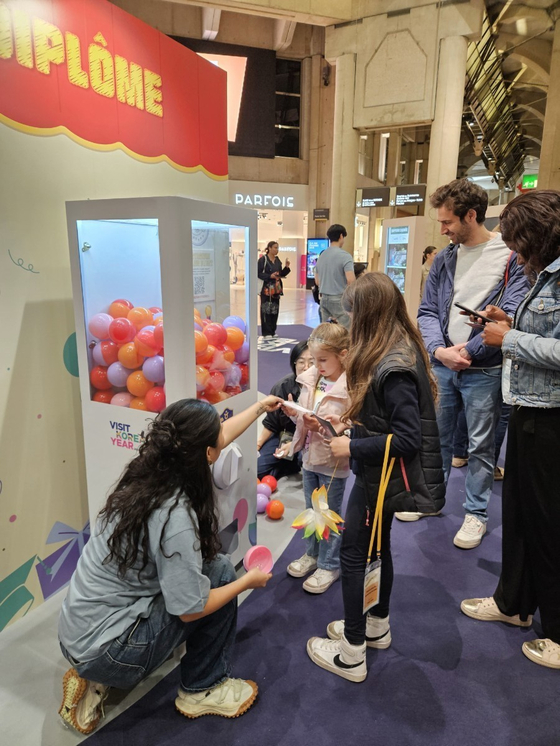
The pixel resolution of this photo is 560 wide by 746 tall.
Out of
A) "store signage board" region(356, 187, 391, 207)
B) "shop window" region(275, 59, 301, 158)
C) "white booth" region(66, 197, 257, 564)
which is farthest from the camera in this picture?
"shop window" region(275, 59, 301, 158)

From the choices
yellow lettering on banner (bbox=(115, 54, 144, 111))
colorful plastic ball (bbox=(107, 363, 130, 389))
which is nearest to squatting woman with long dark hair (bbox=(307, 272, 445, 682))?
colorful plastic ball (bbox=(107, 363, 130, 389))

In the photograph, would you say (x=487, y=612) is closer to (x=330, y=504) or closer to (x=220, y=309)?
(x=330, y=504)

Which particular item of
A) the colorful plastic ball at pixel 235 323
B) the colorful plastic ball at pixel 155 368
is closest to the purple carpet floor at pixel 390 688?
the colorful plastic ball at pixel 155 368

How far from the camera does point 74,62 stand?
6.80ft

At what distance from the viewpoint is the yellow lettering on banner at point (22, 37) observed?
1838 millimetres

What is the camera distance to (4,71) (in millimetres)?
1831

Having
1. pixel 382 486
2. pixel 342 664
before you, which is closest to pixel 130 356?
pixel 382 486

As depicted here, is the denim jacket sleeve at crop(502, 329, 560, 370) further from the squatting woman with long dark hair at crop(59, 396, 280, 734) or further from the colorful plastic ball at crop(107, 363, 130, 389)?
the colorful plastic ball at crop(107, 363, 130, 389)

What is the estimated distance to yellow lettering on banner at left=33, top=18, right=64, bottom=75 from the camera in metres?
1.92

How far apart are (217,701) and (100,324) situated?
1.45 metres

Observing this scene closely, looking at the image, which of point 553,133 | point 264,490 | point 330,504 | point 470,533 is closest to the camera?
point 330,504

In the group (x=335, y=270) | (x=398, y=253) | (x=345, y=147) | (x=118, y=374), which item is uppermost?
(x=345, y=147)

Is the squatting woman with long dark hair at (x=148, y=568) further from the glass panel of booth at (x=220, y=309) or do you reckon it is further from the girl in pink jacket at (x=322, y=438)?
the girl in pink jacket at (x=322, y=438)

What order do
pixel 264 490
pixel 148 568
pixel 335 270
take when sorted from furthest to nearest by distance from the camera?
pixel 335 270 < pixel 264 490 < pixel 148 568
